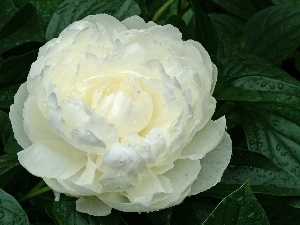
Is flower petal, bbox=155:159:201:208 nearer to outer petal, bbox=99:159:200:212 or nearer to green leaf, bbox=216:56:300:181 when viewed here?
outer petal, bbox=99:159:200:212

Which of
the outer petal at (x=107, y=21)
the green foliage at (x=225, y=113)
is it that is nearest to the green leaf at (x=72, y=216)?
the green foliage at (x=225, y=113)

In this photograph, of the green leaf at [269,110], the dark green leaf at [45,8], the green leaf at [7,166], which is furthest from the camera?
the dark green leaf at [45,8]

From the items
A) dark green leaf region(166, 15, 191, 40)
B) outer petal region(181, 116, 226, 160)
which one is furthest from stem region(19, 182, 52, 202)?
dark green leaf region(166, 15, 191, 40)

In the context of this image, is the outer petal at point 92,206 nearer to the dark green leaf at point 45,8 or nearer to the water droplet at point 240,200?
the water droplet at point 240,200

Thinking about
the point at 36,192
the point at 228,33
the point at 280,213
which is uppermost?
the point at 36,192

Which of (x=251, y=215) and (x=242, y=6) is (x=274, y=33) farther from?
(x=251, y=215)

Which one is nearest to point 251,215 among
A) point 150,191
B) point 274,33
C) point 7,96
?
point 150,191
